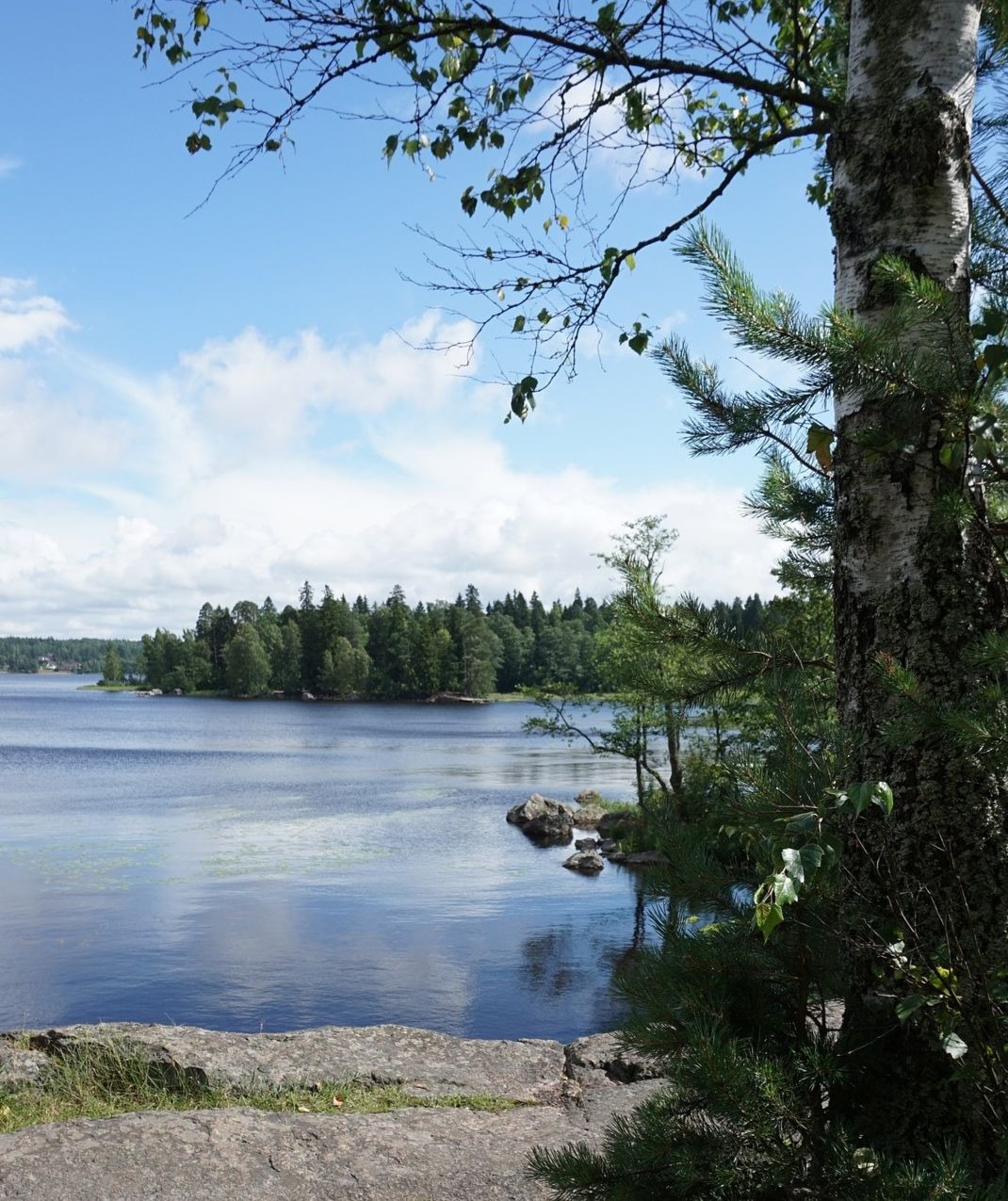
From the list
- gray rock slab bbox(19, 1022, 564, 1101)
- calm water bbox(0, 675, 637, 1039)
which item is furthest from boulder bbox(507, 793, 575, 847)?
gray rock slab bbox(19, 1022, 564, 1101)

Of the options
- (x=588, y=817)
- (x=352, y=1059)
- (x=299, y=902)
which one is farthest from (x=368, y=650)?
(x=352, y=1059)

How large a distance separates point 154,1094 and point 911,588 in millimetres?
5679

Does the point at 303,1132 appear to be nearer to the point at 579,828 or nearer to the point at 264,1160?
the point at 264,1160

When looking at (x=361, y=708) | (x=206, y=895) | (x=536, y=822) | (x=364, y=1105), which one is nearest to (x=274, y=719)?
(x=361, y=708)

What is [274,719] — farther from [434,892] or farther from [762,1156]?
[762,1156]

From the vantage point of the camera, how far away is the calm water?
1266cm

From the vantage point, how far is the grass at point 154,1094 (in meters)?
6.01

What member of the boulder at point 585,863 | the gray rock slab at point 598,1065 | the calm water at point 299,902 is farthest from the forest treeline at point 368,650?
the gray rock slab at point 598,1065

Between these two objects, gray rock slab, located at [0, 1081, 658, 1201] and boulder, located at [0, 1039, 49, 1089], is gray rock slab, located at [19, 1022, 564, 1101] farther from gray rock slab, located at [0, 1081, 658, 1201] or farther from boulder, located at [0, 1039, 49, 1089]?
gray rock slab, located at [0, 1081, 658, 1201]

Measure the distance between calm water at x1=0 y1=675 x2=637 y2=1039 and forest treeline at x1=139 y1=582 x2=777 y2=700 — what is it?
64.4 meters

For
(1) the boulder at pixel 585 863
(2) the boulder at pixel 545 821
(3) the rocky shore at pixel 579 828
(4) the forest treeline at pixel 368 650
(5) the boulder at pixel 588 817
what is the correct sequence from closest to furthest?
(1) the boulder at pixel 585 863, (3) the rocky shore at pixel 579 828, (2) the boulder at pixel 545 821, (5) the boulder at pixel 588 817, (4) the forest treeline at pixel 368 650

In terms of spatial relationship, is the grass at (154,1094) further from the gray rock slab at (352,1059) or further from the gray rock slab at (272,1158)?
the gray rock slab at (272,1158)

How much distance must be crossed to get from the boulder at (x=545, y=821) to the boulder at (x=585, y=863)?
2863 mm

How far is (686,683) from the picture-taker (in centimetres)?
418
